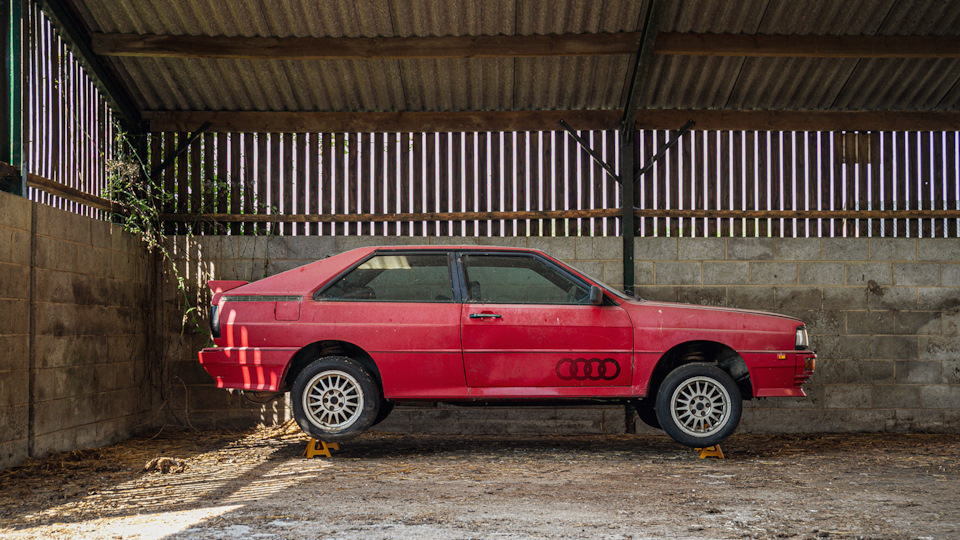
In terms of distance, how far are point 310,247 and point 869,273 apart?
603 cm

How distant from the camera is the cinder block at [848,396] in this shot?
812 centimetres

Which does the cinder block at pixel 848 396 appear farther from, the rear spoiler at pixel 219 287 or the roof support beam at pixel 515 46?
the rear spoiler at pixel 219 287

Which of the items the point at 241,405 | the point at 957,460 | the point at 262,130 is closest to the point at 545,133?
the point at 262,130

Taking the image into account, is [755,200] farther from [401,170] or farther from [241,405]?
[241,405]

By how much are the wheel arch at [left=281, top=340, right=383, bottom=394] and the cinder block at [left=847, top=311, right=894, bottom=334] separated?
516 cm

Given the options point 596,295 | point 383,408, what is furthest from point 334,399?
point 596,295

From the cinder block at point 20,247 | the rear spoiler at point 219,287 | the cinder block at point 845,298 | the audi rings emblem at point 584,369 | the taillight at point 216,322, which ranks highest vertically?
the cinder block at point 20,247

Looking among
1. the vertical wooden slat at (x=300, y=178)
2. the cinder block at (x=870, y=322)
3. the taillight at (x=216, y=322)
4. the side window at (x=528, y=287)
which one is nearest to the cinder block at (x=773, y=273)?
the cinder block at (x=870, y=322)

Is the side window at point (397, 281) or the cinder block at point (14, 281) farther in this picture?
the side window at point (397, 281)

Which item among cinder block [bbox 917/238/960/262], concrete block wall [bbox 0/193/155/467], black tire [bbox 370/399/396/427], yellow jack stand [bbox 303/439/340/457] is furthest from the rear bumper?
cinder block [bbox 917/238/960/262]

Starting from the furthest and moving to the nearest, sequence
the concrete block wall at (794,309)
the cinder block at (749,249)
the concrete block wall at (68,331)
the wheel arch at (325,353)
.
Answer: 1. the cinder block at (749,249)
2. the concrete block wall at (794,309)
3. the wheel arch at (325,353)
4. the concrete block wall at (68,331)

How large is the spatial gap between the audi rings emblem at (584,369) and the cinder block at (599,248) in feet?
7.90

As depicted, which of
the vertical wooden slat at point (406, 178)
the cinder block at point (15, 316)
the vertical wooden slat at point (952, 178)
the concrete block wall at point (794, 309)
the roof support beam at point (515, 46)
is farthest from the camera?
the vertical wooden slat at point (406, 178)

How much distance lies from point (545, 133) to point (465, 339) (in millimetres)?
3481
